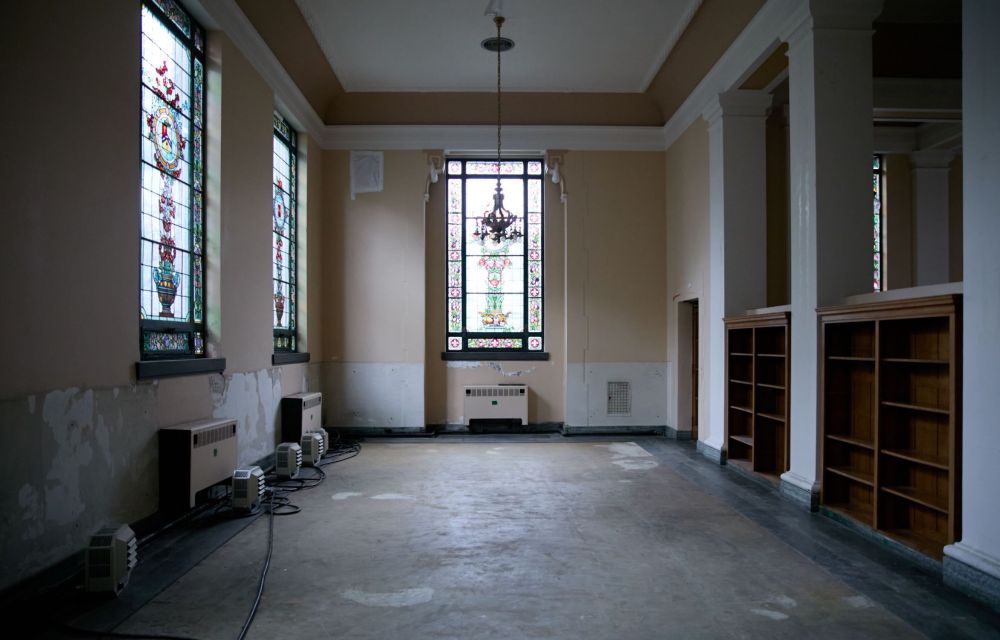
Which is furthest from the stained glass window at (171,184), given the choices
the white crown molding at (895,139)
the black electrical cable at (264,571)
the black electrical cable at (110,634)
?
the white crown molding at (895,139)

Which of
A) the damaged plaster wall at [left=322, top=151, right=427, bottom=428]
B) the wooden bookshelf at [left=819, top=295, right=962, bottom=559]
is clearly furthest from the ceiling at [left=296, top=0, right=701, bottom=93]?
the wooden bookshelf at [left=819, top=295, right=962, bottom=559]

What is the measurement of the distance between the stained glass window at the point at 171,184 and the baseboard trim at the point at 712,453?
504 cm

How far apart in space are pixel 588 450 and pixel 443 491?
2565 millimetres

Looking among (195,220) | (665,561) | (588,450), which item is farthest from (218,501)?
(588,450)

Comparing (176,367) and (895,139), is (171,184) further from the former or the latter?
(895,139)

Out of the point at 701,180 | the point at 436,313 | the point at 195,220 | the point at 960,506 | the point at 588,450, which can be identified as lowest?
the point at 588,450

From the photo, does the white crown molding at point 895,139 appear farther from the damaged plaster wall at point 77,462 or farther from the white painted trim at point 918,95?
the damaged plaster wall at point 77,462

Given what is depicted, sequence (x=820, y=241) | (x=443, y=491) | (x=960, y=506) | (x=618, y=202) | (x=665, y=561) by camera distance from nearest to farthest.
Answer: (x=960, y=506) < (x=665, y=561) < (x=820, y=241) < (x=443, y=491) < (x=618, y=202)

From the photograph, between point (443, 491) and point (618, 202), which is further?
point (618, 202)

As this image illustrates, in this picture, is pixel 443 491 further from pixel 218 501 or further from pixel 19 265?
pixel 19 265

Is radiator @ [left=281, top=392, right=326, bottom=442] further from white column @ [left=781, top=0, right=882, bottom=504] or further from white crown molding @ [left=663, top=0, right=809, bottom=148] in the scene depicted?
white crown molding @ [left=663, top=0, right=809, bottom=148]

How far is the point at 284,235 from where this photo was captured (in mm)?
7324

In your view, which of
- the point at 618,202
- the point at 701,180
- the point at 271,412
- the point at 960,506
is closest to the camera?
the point at 960,506

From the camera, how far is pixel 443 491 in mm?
5426
